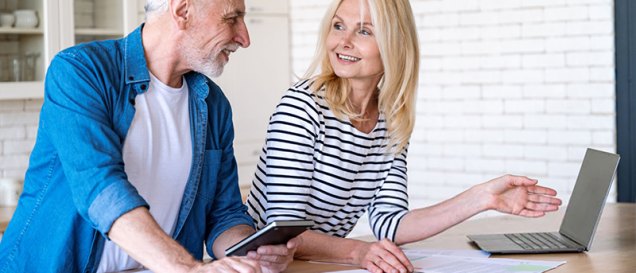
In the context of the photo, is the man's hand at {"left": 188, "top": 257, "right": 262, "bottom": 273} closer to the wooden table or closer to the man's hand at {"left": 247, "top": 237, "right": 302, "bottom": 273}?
the man's hand at {"left": 247, "top": 237, "right": 302, "bottom": 273}

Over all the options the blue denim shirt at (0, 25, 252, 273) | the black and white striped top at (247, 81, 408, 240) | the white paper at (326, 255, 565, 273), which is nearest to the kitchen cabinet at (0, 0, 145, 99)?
the black and white striped top at (247, 81, 408, 240)

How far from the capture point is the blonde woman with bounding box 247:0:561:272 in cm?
276

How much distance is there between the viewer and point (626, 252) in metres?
2.80

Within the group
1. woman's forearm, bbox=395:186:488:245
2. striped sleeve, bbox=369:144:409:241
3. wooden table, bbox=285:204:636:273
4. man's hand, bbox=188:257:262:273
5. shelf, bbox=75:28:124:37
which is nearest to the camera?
man's hand, bbox=188:257:262:273

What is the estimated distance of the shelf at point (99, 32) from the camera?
498cm

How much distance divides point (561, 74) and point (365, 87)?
236cm

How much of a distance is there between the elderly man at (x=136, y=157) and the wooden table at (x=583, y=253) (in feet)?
1.12

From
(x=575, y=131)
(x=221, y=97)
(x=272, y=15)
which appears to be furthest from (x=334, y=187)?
(x=272, y=15)

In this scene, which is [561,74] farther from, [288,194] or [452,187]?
[288,194]

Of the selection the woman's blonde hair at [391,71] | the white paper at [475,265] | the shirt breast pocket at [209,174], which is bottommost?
the white paper at [475,265]

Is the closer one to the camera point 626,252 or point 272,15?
point 626,252

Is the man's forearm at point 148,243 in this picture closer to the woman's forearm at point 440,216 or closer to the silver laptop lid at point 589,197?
the woman's forearm at point 440,216

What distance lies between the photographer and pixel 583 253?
2795mm

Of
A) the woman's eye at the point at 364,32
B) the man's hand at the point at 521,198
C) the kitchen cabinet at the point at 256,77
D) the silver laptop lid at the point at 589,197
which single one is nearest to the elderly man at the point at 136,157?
the woman's eye at the point at 364,32
